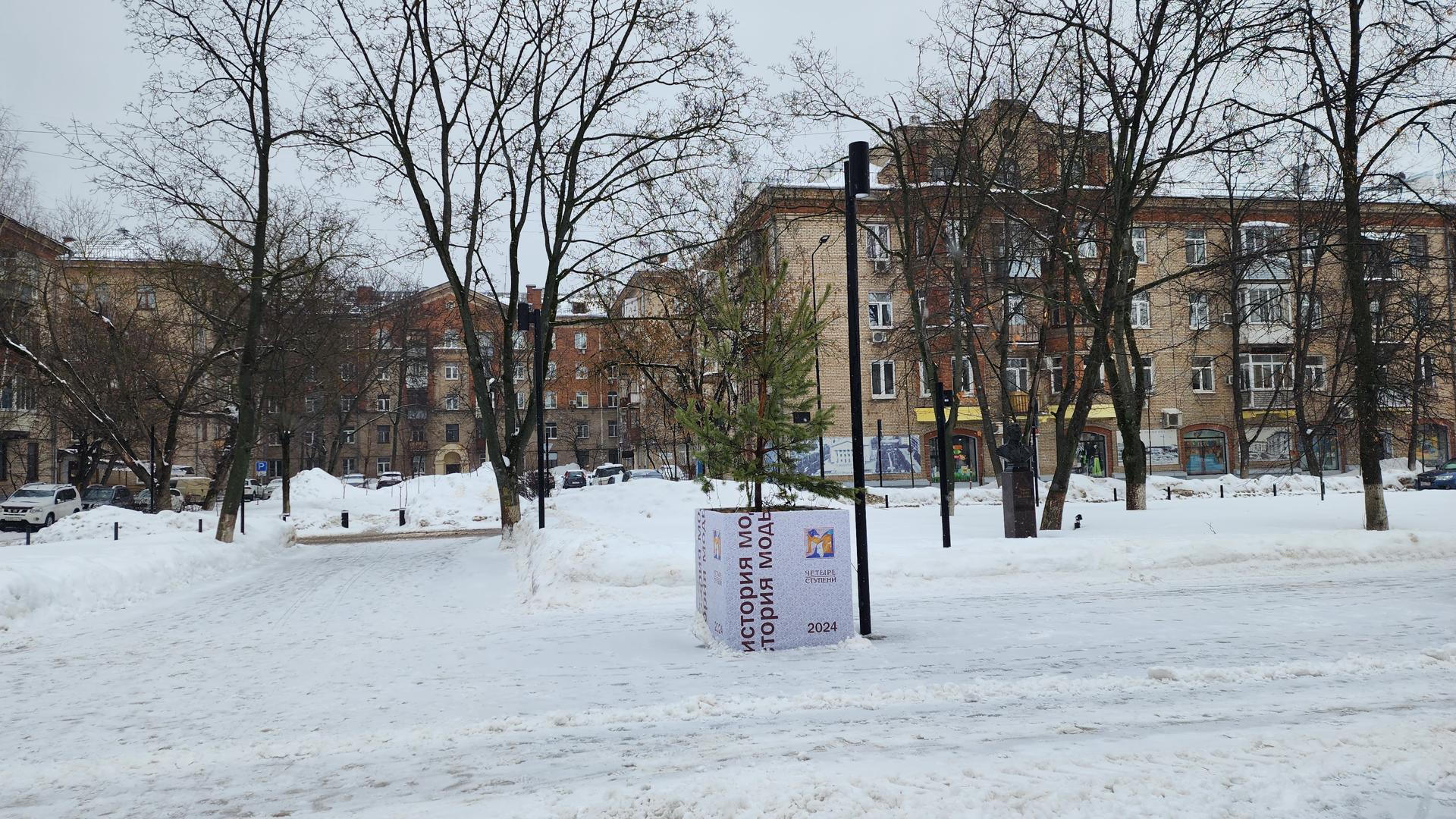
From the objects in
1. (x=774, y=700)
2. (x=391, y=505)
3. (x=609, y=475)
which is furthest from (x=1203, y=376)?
(x=774, y=700)

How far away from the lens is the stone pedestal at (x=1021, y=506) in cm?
1864

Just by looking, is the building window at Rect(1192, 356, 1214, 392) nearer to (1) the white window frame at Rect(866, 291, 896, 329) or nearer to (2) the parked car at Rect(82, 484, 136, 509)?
(1) the white window frame at Rect(866, 291, 896, 329)

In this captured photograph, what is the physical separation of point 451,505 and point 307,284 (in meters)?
17.0

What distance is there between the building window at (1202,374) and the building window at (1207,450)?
2328mm

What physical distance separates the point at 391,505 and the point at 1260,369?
4602 cm

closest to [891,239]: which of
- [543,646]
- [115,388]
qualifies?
[115,388]

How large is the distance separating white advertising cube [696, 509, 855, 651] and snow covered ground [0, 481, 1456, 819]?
245 mm

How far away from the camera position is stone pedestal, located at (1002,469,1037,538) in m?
18.6

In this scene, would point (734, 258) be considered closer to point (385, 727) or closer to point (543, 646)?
point (543, 646)

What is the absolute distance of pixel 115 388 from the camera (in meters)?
39.0

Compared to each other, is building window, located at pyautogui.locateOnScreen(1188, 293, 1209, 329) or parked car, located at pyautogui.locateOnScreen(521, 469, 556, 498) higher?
building window, located at pyautogui.locateOnScreen(1188, 293, 1209, 329)

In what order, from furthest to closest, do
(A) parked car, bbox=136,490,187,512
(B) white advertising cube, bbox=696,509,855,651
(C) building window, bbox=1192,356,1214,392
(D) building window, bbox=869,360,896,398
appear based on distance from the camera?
(C) building window, bbox=1192,356,1214,392 < (D) building window, bbox=869,360,896,398 < (A) parked car, bbox=136,490,187,512 < (B) white advertising cube, bbox=696,509,855,651

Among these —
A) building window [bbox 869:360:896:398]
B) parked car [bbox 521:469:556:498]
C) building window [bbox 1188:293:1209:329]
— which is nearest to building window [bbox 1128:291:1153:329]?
building window [bbox 1188:293:1209:329]

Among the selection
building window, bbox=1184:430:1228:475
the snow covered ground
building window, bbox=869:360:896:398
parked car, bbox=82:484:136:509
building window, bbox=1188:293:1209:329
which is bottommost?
the snow covered ground
